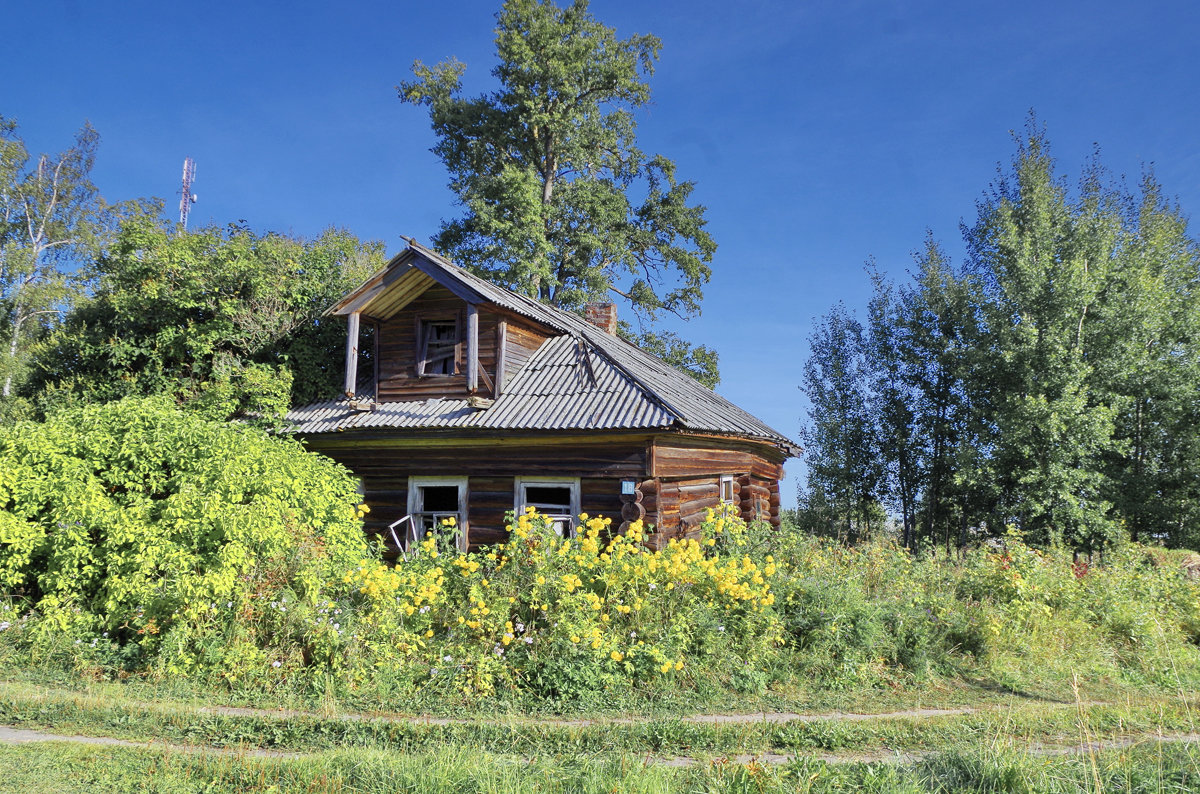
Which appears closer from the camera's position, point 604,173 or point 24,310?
point 24,310

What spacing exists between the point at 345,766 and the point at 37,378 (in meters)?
16.1

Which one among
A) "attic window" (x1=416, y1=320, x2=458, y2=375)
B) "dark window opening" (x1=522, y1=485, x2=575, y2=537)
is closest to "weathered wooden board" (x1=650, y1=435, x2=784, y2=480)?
"dark window opening" (x1=522, y1=485, x2=575, y2=537)

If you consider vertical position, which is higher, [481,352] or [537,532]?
[481,352]

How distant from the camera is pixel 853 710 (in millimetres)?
7336

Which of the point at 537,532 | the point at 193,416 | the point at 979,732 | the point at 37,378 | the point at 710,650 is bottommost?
the point at 979,732

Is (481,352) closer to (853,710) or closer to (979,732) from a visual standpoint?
(853,710)

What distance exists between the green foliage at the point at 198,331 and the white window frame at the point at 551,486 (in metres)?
5.81

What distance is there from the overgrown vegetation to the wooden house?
2903 millimetres

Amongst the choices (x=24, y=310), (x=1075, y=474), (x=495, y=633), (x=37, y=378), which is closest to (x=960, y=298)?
(x=1075, y=474)

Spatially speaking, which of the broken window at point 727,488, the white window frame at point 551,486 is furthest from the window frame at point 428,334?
the broken window at point 727,488

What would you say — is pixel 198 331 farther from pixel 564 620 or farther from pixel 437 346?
pixel 564 620

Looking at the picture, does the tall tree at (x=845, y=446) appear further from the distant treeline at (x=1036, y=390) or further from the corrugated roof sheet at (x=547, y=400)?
the corrugated roof sheet at (x=547, y=400)

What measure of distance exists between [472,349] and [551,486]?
3.29 meters

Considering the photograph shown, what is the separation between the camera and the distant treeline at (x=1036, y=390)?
65.0 feet
